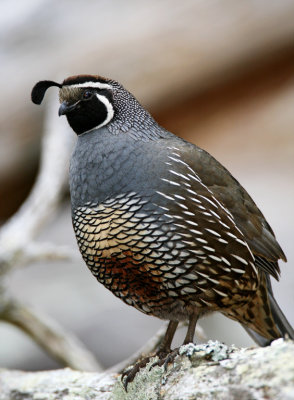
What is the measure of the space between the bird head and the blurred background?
85.4 inches

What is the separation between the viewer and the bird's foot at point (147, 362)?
3012 millimetres

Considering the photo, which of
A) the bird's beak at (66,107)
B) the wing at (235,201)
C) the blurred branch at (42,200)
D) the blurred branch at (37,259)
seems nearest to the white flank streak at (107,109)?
the bird's beak at (66,107)

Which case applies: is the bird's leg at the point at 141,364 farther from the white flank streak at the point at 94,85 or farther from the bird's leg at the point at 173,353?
→ the white flank streak at the point at 94,85

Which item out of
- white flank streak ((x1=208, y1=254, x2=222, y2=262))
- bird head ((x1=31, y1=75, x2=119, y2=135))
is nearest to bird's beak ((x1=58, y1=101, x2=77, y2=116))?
bird head ((x1=31, y1=75, x2=119, y2=135))

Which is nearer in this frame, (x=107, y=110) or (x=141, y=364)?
(x=141, y=364)

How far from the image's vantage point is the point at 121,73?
20.1 feet

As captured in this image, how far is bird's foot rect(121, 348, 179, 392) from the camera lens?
301 centimetres

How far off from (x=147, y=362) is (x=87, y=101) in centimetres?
136

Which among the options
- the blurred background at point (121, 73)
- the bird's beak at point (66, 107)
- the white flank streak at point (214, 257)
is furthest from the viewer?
the blurred background at point (121, 73)

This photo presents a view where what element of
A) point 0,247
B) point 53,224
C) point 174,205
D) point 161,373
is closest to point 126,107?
point 174,205

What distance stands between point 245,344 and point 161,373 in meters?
2.80

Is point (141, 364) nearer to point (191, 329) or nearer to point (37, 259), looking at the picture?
point (191, 329)

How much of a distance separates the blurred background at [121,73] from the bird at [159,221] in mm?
2191

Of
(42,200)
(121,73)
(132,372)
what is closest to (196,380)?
(132,372)
